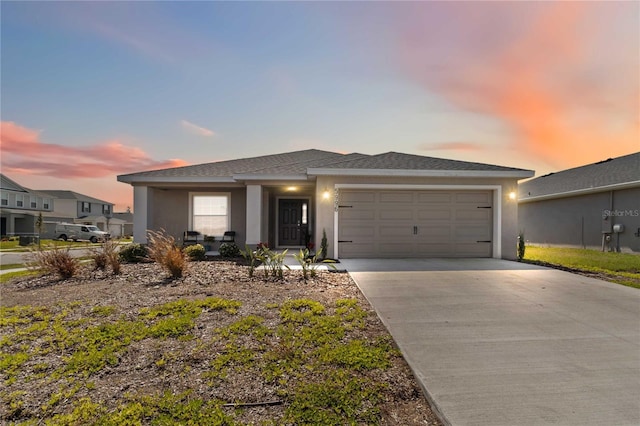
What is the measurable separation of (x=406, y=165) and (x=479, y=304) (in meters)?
5.89

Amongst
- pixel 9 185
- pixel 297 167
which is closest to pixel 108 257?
pixel 297 167

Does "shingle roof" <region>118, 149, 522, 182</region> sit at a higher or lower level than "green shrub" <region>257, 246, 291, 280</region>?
higher

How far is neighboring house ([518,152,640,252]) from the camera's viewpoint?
13.7 m

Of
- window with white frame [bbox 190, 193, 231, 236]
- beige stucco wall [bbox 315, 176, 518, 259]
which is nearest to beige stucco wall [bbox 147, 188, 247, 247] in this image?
window with white frame [bbox 190, 193, 231, 236]

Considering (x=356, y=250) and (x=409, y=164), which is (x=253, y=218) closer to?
(x=356, y=250)

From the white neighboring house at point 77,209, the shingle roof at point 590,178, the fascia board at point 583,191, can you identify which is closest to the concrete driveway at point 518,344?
the fascia board at point 583,191

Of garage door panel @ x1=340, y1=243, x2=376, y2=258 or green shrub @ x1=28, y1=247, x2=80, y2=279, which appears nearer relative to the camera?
green shrub @ x1=28, y1=247, x2=80, y2=279

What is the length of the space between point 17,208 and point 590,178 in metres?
47.0

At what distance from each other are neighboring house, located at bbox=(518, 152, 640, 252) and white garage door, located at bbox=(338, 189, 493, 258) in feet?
27.5

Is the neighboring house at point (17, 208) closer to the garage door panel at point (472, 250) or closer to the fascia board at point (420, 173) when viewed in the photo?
the fascia board at point (420, 173)

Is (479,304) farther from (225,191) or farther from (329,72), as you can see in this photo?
(225,191)

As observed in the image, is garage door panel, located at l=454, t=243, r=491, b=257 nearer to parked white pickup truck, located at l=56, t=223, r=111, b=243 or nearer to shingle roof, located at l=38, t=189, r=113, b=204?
parked white pickup truck, located at l=56, t=223, r=111, b=243

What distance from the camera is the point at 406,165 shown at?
10258 millimetres

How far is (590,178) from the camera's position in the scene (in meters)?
16.1
